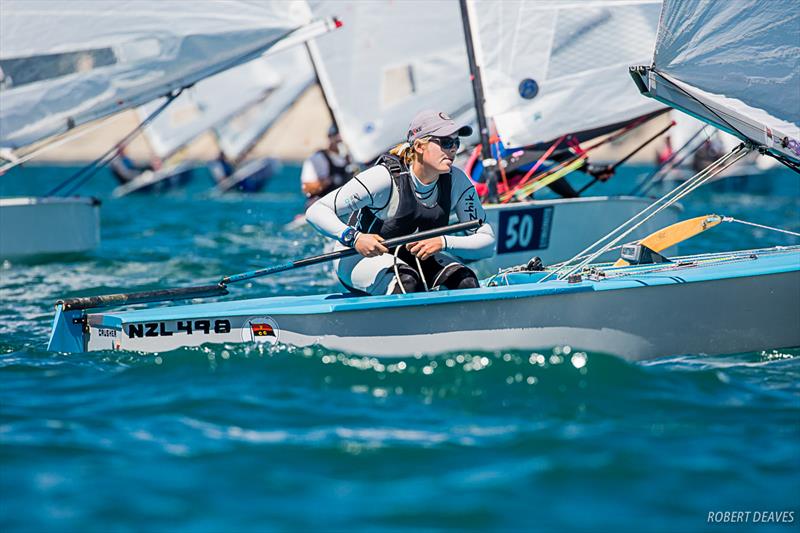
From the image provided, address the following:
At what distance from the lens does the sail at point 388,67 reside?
444 inches

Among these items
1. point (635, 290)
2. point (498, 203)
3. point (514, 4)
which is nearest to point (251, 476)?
point (635, 290)

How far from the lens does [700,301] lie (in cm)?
457

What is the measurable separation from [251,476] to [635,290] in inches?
79.2

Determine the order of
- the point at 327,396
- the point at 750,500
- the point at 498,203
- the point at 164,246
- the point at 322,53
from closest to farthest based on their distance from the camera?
the point at 750,500
the point at 327,396
the point at 498,203
the point at 164,246
the point at 322,53

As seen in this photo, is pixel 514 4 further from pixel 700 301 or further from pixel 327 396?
pixel 327 396

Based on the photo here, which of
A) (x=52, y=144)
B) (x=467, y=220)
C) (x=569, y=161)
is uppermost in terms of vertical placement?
(x=52, y=144)

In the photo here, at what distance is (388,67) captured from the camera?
11.7 meters

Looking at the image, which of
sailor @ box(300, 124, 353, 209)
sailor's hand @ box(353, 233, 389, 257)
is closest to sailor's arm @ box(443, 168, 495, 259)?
sailor's hand @ box(353, 233, 389, 257)

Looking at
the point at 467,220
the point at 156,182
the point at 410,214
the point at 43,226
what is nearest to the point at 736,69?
the point at 467,220

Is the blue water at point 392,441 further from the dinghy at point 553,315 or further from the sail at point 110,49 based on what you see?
the sail at point 110,49

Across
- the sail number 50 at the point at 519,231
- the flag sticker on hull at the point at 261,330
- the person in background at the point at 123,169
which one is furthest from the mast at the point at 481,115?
the person in background at the point at 123,169

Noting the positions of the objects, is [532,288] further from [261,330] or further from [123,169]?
[123,169]

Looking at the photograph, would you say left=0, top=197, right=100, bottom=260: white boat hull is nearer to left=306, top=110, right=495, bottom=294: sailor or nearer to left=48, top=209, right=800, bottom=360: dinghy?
left=48, top=209, right=800, bottom=360: dinghy

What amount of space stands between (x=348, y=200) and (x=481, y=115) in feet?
12.4
